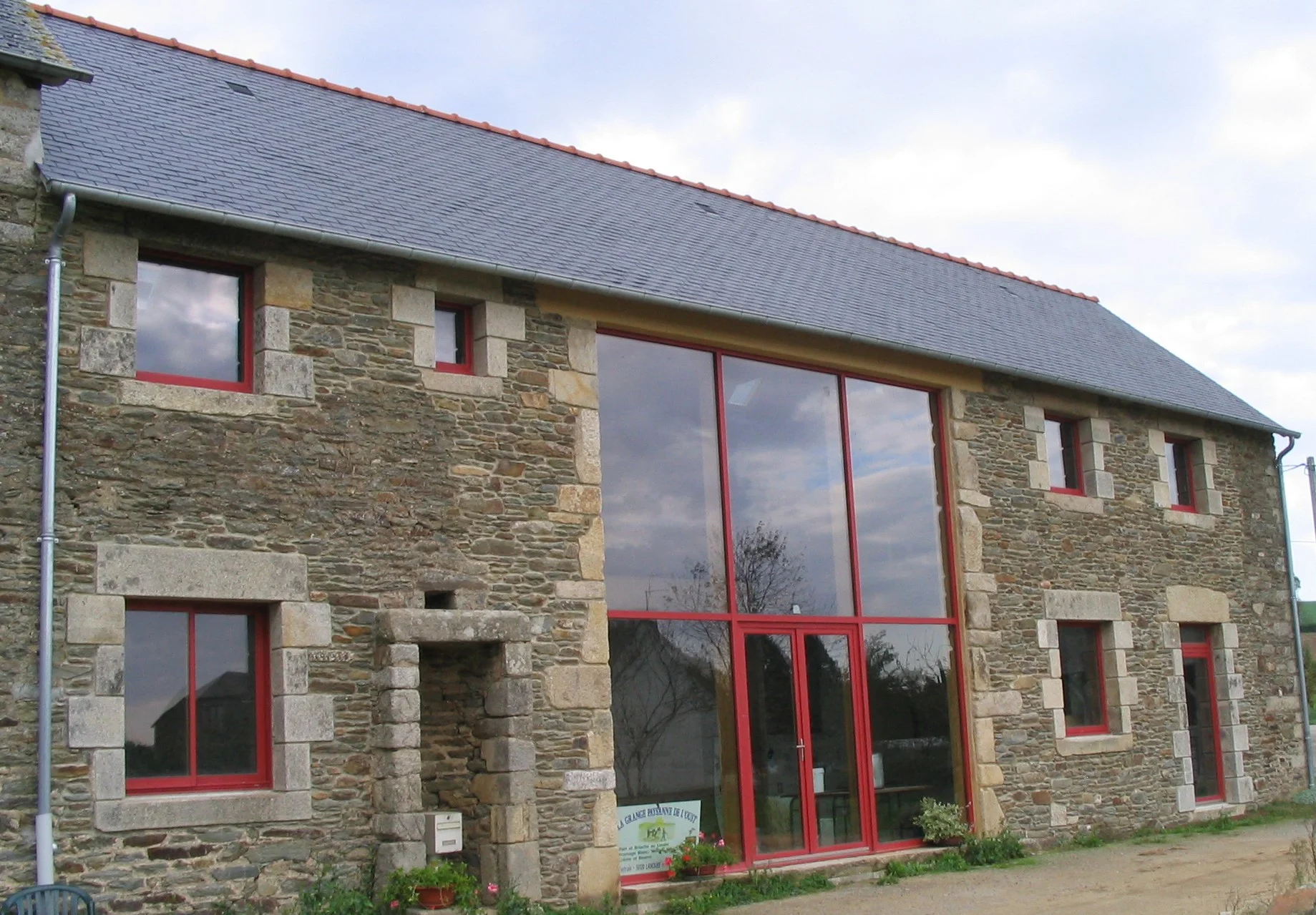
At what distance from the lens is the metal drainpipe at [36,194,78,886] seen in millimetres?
6637

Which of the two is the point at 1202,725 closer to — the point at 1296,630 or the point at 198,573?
the point at 1296,630

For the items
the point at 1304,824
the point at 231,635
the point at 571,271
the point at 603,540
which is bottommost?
the point at 1304,824

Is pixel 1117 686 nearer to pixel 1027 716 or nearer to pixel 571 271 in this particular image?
pixel 1027 716

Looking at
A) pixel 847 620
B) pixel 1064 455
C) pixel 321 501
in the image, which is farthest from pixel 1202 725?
pixel 321 501

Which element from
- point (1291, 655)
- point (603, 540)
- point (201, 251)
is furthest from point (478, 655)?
point (1291, 655)

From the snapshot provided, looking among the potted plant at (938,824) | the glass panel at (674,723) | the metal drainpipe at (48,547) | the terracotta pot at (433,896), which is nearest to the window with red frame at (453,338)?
the glass panel at (674,723)

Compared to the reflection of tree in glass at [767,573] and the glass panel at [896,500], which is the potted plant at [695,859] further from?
the glass panel at [896,500]

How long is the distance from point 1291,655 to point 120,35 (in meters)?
12.6

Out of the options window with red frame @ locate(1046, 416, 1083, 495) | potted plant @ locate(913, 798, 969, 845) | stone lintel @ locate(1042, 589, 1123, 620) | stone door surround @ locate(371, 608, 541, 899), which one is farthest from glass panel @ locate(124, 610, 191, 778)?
window with red frame @ locate(1046, 416, 1083, 495)

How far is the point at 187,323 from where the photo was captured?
7.93 m

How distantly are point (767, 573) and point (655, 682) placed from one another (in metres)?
1.40

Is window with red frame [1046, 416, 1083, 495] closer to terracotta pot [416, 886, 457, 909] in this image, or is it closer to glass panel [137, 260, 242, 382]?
terracotta pot [416, 886, 457, 909]

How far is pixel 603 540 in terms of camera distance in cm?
923

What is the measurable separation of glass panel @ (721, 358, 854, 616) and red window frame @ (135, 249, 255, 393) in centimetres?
359
